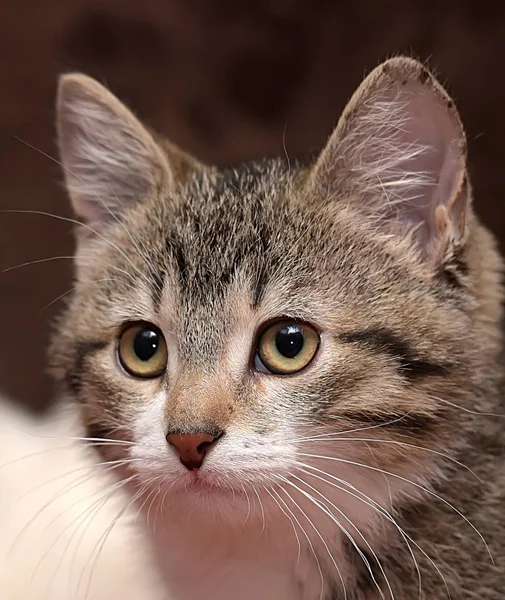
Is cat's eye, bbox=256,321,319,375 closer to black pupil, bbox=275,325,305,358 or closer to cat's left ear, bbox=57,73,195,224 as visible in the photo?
black pupil, bbox=275,325,305,358

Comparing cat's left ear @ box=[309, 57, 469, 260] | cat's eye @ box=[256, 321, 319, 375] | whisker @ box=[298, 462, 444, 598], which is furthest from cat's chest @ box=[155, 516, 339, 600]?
cat's left ear @ box=[309, 57, 469, 260]

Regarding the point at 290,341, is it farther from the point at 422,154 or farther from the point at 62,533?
the point at 62,533

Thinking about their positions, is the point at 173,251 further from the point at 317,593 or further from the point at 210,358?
the point at 317,593

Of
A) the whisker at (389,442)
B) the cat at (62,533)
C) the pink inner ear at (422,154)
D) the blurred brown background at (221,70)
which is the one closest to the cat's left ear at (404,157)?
the pink inner ear at (422,154)

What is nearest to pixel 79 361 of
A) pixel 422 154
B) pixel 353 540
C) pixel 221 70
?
pixel 353 540

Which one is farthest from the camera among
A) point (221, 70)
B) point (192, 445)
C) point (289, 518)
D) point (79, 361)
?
point (221, 70)

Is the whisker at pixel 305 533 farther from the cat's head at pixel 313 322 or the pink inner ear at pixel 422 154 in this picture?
the pink inner ear at pixel 422 154

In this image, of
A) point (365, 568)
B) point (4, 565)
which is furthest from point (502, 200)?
point (4, 565)
